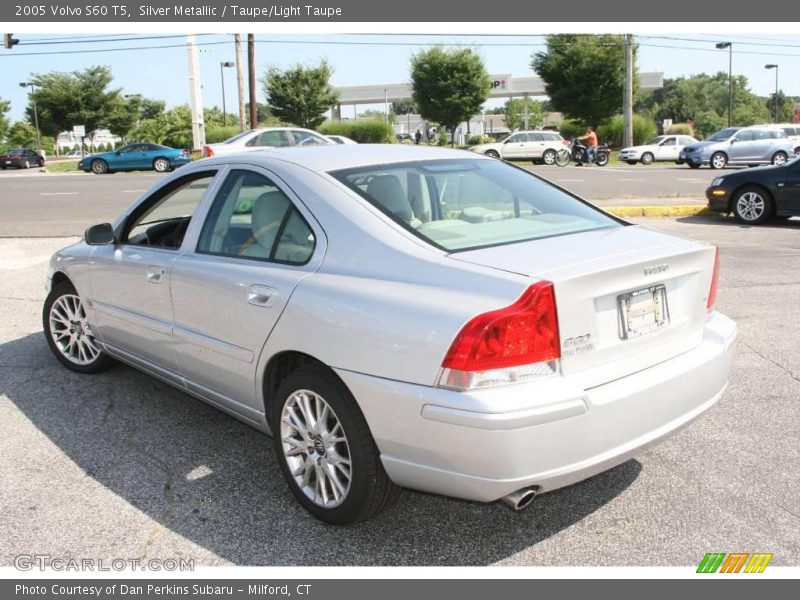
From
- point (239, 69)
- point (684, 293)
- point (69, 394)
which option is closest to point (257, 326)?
point (684, 293)

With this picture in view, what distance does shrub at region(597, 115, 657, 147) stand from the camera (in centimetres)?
4588

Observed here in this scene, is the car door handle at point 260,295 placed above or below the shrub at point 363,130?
below

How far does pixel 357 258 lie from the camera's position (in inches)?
118

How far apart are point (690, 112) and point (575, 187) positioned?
319ft

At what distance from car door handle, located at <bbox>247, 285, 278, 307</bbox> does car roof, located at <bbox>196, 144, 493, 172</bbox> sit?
24.0 inches

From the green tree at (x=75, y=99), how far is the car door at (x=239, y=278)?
53.6 m

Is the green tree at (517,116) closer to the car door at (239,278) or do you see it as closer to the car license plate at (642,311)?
the car door at (239,278)

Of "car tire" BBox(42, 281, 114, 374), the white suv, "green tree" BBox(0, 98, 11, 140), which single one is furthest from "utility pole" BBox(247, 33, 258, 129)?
"green tree" BBox(0, 98, 11, 140)

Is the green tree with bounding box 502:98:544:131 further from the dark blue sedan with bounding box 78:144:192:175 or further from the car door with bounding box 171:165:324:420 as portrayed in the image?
the car door with bounding box 171:165:324:420

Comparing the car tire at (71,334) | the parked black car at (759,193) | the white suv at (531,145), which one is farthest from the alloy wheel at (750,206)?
the white suv at (531,145)

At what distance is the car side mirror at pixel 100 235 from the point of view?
441 centimetres

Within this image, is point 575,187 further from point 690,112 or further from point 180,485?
point 690,112

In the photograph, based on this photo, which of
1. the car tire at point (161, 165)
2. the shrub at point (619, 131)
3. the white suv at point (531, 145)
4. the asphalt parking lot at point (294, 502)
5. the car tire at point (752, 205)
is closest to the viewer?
the asphalt parking lot at point (294, 502)
